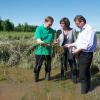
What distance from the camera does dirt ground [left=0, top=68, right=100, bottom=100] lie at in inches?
277

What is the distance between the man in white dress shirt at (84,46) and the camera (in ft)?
22.3

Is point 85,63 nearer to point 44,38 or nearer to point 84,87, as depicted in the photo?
point 84,87

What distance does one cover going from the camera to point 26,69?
32.8 feet

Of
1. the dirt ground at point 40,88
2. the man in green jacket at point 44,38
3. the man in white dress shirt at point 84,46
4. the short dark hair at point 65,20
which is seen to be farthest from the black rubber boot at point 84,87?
the short dark hair at point 65,20

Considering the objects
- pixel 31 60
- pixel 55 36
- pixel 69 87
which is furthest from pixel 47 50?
pixel 31 60

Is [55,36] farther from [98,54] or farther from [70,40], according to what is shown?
[98,54]

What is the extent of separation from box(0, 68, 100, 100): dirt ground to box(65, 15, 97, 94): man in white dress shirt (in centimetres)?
36

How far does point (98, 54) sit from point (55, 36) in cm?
277

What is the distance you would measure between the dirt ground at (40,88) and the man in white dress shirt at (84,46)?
1.18ft

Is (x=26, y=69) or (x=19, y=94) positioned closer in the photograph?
(x=19, y=94)

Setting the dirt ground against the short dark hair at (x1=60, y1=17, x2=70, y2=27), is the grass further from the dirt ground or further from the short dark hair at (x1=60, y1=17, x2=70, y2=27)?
the short dark hair at (x1=60, y1=17, x2=70, y2=27)

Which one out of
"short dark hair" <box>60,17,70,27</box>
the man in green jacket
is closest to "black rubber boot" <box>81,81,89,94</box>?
the man in green jacket

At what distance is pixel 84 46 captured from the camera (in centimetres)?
680

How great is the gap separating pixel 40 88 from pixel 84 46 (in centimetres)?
176
